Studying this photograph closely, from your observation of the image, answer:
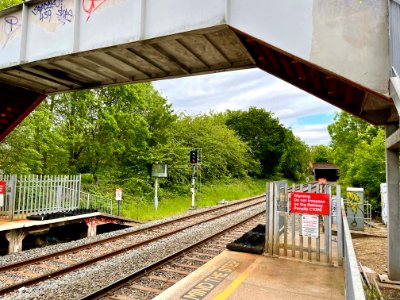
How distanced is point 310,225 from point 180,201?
600 inches

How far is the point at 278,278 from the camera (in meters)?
5.33

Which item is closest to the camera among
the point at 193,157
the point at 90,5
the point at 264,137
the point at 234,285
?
the point at 234,285

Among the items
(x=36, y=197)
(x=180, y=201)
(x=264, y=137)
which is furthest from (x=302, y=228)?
(x=264, y=137)

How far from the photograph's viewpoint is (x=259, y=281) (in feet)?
16.9

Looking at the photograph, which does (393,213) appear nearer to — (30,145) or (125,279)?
(125,279)

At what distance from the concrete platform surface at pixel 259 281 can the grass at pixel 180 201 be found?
980 cm

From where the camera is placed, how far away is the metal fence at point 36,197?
36.1ft

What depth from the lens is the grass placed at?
16.0 meters

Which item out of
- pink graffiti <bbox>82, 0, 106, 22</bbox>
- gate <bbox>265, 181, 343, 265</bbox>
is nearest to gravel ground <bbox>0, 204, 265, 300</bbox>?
gate <bbox>265, 181, 343, 265</bbox>

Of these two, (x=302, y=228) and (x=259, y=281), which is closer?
(x=259, y=281)

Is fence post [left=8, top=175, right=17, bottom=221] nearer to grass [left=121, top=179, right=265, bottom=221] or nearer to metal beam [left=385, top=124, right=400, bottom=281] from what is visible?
grass [left=121, top=179, right=265, bottom=221]

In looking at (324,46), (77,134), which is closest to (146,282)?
(324,46)

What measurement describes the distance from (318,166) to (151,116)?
48.9 metres

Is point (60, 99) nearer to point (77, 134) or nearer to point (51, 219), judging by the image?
Result: point (77, 134)
